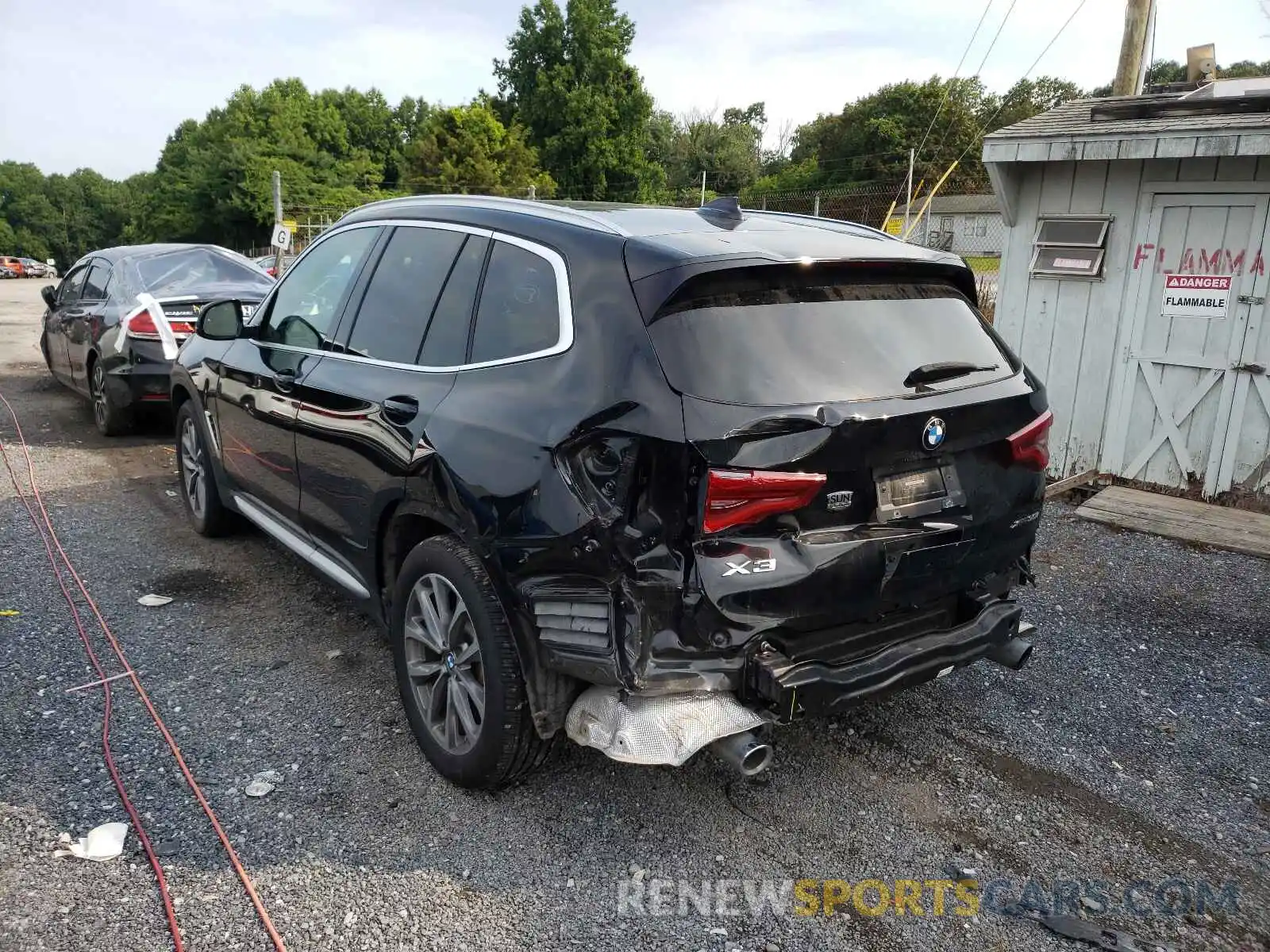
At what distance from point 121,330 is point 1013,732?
763cm

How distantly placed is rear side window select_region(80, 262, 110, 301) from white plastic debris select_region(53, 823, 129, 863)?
7.15 meters

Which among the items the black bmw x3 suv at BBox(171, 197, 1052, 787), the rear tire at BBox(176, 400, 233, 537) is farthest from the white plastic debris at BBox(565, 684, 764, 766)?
the rear tire at BBox(176, 400, 233, 537)

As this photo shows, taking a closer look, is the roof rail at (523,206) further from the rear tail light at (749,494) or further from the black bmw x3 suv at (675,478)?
the rear tail light at (749,494)

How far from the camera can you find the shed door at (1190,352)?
6832 mm

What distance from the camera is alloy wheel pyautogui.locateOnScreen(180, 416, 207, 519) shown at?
5.53 meters

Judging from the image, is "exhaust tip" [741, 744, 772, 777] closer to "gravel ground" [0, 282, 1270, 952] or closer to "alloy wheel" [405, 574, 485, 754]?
"gravel ground" [0, 282, 1270, 952]

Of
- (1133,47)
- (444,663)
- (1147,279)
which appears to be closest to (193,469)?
(444,663)

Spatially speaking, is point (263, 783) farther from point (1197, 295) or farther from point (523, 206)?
point (1197, 295)

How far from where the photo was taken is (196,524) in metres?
5.80

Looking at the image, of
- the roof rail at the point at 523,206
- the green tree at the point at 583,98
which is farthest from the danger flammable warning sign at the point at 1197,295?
the green tree at the point at 583,98

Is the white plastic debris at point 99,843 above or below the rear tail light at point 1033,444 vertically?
below

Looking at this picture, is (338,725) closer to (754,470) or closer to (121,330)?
(754,470)

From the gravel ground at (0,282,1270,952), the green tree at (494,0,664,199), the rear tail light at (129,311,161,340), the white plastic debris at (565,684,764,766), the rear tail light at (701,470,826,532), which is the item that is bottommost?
the gravel ground at (0,282,1270,952)

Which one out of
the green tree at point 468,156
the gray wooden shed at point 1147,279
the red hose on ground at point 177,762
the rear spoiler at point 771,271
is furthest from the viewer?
the green tree at point 468,156
